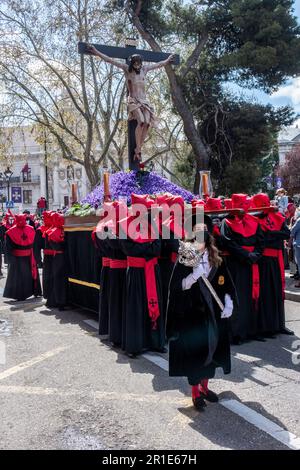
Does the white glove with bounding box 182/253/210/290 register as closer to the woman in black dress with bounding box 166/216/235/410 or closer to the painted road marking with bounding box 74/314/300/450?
the woman in black dress with bounding box 166/216/235/410

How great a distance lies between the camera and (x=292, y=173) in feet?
165

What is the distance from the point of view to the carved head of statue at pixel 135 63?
32.6 feet

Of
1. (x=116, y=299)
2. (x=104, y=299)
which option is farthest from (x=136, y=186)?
(x=116, y=299)

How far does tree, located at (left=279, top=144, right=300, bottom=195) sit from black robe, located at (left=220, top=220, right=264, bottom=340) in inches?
1799

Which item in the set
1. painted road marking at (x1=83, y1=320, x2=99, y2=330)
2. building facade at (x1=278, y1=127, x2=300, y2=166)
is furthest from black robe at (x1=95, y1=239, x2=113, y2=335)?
building facade at (x1=278, y1=127, x2=300, y2=166)

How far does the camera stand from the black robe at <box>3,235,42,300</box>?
11023 millimetres

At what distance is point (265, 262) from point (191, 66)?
1339cm

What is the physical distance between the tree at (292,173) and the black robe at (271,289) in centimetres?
4533

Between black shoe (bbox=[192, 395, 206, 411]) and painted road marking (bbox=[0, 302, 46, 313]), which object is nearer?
black shoe (bbox=[192, 395, 206, 411])

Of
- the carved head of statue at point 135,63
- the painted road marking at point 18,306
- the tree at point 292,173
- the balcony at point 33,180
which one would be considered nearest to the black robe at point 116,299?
the painted road marking at point 18,306

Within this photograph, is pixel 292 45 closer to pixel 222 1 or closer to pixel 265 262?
pixel 222 1

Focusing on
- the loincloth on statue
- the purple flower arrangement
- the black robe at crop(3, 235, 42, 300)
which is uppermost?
the loincloth on statue

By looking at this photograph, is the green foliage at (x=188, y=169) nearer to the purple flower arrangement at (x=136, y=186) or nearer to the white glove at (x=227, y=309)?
the purple flower arrangement at (x=136, y=186)

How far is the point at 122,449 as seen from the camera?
369cm
